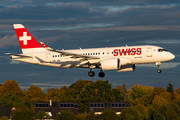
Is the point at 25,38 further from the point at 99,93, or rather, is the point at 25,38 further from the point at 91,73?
the point at 99,93

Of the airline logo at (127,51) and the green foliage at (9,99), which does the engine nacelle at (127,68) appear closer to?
the airline logo at (127,51)

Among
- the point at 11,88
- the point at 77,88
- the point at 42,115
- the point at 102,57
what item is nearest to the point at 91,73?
the point at 102,57

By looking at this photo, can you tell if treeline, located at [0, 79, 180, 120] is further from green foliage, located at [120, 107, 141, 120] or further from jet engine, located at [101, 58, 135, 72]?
jet engine, located at [101, 58, 135, 72]

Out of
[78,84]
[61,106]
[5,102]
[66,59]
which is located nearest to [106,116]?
[61,106]

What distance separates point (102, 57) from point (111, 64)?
3.10m

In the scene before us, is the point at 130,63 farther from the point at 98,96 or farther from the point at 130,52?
the point at 98,96

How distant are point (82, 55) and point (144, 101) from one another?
13004 centimetres

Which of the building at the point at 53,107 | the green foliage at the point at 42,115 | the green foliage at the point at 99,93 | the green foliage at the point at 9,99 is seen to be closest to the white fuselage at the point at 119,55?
the green foliage at the point at 42,115

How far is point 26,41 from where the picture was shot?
77125 mm

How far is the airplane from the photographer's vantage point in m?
65.0

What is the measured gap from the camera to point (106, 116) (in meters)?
109

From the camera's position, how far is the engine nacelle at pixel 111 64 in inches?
2547

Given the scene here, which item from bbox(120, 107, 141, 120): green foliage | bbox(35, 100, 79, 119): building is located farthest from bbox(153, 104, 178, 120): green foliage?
bbox(35, 100, 79, 119): building

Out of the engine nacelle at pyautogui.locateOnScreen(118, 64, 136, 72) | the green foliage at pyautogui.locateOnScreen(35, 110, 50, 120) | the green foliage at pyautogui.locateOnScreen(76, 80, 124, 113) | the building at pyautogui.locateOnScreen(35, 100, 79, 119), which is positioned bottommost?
the green foliage at pyautogui.locateOnScreen(35, 110, 50, 120)
